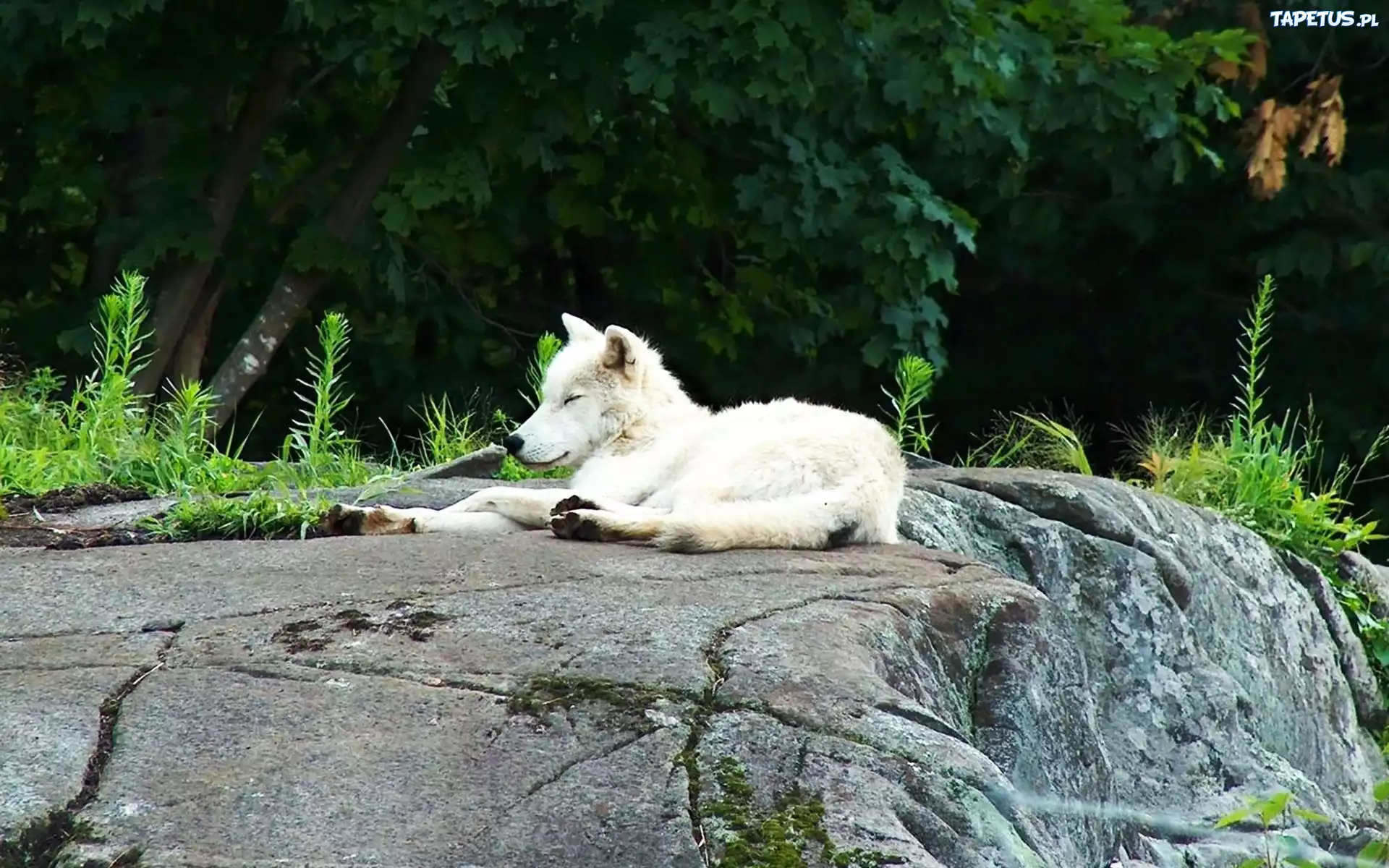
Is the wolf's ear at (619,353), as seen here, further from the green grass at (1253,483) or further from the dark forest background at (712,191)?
the dark forest background at (712,191)

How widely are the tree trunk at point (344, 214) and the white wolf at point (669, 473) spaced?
4673 millimetres

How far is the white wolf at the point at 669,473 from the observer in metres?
5.62

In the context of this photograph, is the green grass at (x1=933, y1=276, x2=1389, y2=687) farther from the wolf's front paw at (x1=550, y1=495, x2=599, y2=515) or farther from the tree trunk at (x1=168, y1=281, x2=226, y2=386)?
the tree trunk at (x1=168, y1=281, x2=226, y2=386)

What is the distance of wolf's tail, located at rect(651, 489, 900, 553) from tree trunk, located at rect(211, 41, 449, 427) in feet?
20.4

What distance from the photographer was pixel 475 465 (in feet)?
26.9

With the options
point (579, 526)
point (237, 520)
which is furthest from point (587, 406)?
point (237, 520)

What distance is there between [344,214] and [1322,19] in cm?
795

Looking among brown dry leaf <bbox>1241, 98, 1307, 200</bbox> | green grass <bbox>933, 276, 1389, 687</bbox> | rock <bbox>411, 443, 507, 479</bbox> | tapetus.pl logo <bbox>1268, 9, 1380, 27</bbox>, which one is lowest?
green grass <bbox>933, 276, 1389, 687</bbox>

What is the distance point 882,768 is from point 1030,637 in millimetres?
1614

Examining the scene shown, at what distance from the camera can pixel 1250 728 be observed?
722 centimetres

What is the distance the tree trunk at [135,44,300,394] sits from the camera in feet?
36.2

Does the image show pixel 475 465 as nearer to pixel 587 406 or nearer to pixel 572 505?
pixel 587 406

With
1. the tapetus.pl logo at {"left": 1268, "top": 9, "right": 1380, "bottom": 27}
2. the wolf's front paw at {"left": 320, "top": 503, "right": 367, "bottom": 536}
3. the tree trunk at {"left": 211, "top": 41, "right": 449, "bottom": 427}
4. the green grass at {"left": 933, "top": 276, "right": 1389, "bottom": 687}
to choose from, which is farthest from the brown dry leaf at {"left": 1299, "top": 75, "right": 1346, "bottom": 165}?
the wolf's front paw at {"left": 320, "top": 503, "right": 367, "bottom": 536}

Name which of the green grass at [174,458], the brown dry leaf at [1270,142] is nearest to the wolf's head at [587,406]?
the green grass at [174,458]
